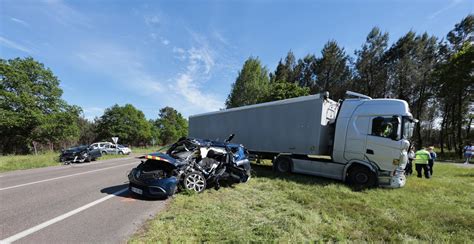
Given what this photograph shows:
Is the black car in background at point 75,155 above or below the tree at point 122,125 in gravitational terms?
below

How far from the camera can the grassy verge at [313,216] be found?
3648 mm

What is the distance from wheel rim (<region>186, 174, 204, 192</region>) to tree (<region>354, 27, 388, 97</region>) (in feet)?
111

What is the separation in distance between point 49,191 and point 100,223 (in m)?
3.99

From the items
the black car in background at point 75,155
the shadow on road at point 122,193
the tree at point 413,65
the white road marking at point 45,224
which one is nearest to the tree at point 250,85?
the tree at point 413,65

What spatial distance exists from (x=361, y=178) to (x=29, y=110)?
118 ft

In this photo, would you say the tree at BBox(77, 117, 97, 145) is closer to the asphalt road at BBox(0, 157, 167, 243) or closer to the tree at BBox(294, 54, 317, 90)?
the tree at BBox(294, 54, 317, 90)

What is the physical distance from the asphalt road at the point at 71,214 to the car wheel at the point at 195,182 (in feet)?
3.02

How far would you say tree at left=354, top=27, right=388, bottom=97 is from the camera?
31.7m

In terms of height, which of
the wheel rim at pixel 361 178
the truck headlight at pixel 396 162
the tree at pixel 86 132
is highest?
the truck headlight at pixel 396 162

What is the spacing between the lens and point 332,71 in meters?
36.3

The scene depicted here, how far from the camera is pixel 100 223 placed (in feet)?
13.4

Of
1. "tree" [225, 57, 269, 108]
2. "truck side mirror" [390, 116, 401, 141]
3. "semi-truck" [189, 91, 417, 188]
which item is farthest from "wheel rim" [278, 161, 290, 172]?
"tree" [225, 57, 269, 108]

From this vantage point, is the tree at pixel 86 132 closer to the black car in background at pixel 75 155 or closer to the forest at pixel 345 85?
the forest at pixel 345 85

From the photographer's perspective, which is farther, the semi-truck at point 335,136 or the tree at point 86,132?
the tree at point 86,132
